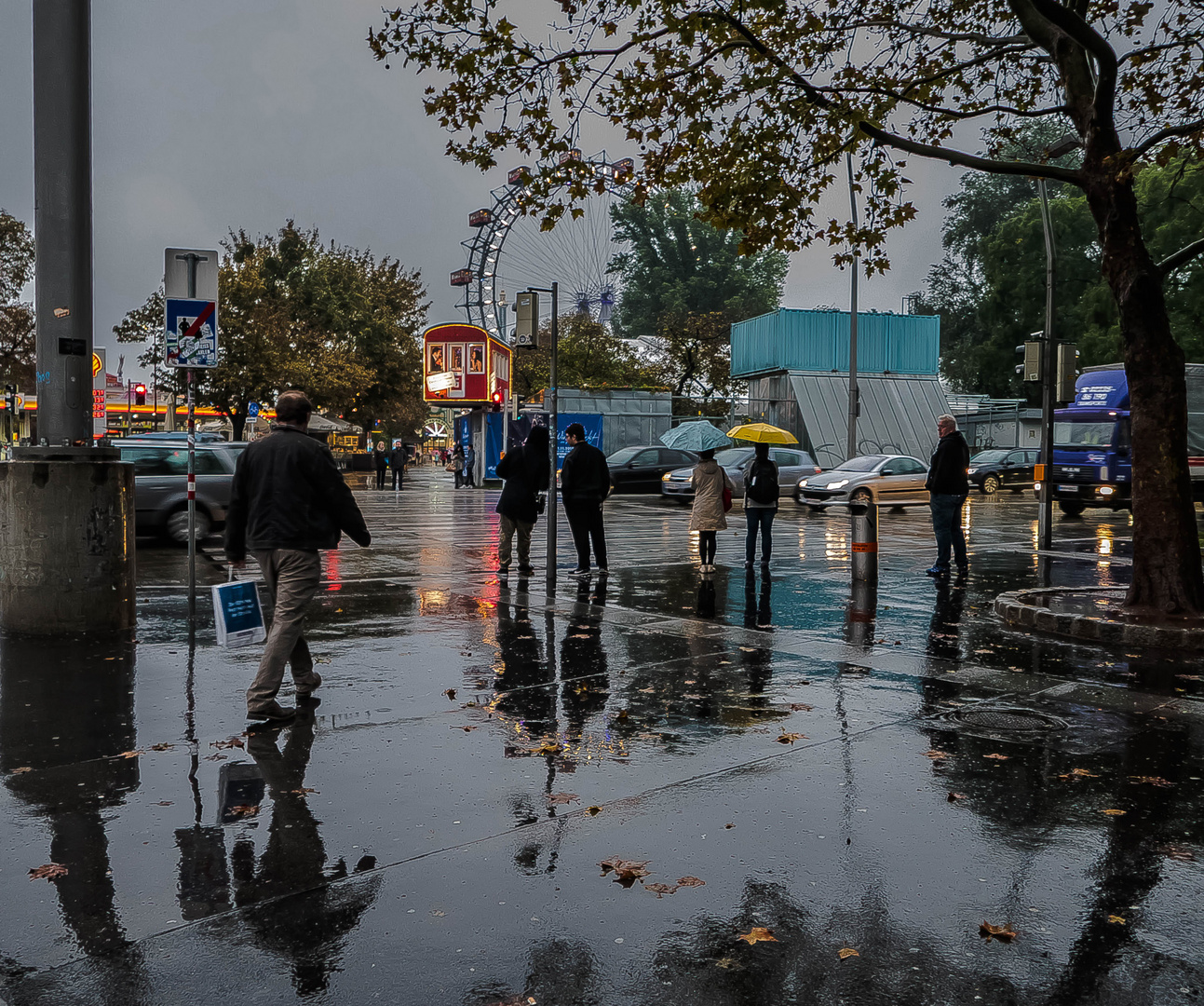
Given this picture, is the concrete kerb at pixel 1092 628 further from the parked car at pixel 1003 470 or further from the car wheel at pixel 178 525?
the parked car at pixel 1003 470

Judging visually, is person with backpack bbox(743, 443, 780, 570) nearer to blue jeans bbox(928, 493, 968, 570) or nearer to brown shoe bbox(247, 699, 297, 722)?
blue jeans bbox(928, 493, 968, 570)

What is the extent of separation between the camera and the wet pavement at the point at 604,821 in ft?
11.3

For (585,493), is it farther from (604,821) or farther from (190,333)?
(604,821)

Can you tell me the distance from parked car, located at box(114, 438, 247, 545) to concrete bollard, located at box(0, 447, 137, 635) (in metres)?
8.30

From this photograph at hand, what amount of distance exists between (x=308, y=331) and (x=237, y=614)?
1880 inches

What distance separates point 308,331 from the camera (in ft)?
172

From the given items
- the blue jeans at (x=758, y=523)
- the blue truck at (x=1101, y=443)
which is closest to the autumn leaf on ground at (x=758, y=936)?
the blue jeans at (x=758, y=523)

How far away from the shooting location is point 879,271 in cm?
1271

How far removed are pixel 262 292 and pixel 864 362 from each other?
84.8ft

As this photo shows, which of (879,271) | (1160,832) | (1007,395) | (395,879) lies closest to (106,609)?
(395,879)

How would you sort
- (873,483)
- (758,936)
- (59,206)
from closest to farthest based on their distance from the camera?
(758,936)
(59,206)
(873,483)

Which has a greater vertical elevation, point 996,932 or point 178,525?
point 178,525

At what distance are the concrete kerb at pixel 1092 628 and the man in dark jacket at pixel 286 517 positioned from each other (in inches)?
254

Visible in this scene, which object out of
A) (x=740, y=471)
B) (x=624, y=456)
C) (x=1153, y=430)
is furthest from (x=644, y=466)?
(x=1153, y=430)
